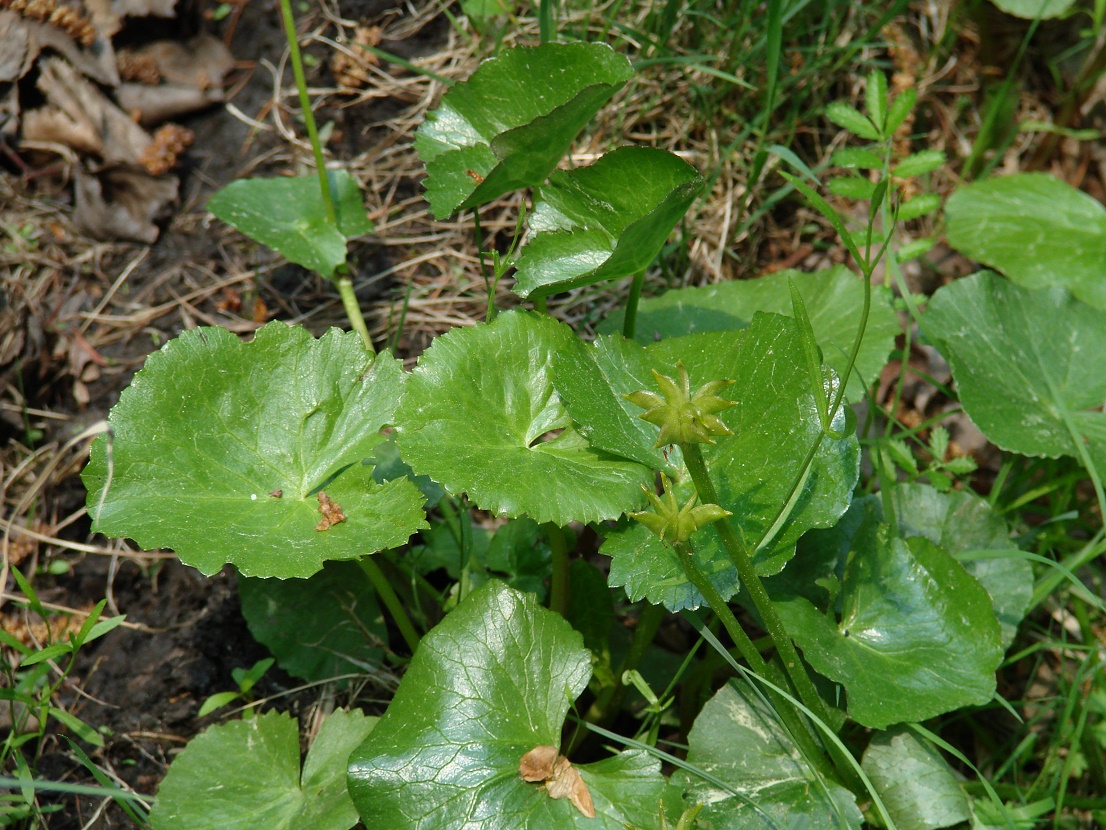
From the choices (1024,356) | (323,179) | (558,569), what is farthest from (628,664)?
(323,179)

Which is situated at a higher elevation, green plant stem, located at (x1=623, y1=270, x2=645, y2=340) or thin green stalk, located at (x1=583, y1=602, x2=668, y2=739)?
green plant stem, located at (x1=623, y1=270, x2=645, y2=340)

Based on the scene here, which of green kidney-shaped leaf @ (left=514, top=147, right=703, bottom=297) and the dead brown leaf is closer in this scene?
green kidney-shaped leaf @ (left=514, top=147, right=703, bottom=297)

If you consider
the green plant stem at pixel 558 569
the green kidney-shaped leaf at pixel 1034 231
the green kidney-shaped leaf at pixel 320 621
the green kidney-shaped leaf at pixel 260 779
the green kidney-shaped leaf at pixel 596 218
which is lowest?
the green kidney-shaped leaf at pixel 260 779

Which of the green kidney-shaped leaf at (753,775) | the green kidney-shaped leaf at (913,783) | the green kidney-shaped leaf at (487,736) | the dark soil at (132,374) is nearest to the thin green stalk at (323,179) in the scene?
the dark soil at (132,374)

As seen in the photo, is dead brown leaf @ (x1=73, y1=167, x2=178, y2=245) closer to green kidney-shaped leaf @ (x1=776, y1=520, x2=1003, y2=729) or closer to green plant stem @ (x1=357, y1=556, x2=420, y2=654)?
green plant stem @ (x1=357, y1=556, x2=420, y2=654)

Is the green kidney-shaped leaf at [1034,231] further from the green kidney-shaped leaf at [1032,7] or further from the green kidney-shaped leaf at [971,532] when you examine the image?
the green kidney-shaped leaf at [971,532]

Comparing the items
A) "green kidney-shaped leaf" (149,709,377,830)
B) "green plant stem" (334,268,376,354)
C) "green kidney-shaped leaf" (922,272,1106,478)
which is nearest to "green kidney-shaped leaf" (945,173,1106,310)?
"green kidney-shaped leaf" (922,272,1106,478)

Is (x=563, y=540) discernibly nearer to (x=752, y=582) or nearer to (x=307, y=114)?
(x=752, y=582)

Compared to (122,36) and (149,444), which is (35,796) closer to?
(149,444)
